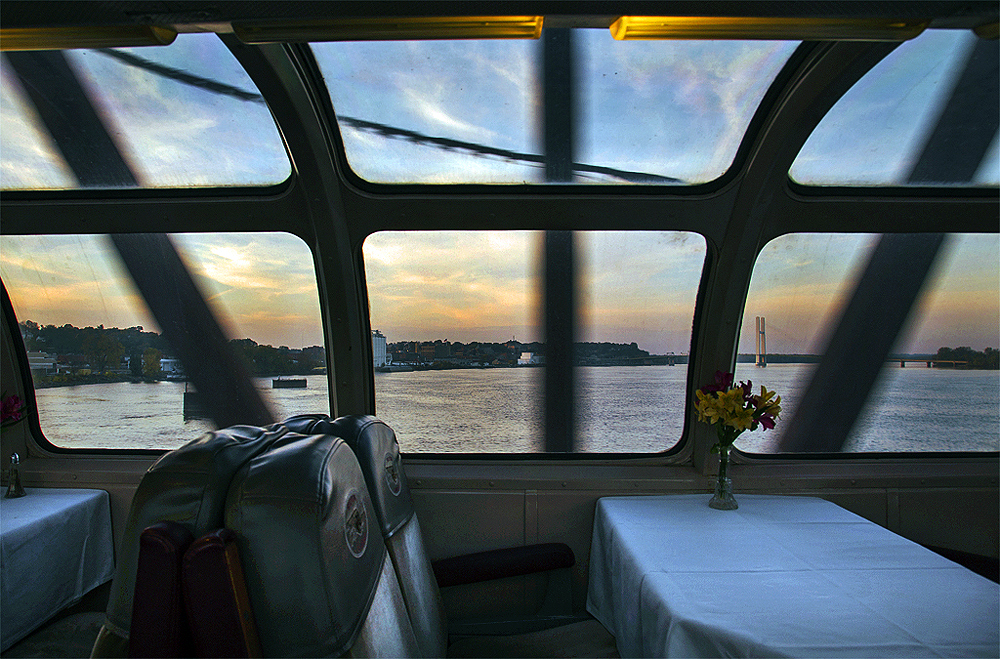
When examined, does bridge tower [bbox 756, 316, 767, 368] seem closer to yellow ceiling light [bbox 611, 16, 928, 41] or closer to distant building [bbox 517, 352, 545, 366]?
distant building [bbox 517, 352, 545, 366]

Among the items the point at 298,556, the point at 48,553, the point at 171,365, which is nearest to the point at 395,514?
the point at 298,556

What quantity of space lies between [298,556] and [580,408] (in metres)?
2.03

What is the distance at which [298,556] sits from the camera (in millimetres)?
918

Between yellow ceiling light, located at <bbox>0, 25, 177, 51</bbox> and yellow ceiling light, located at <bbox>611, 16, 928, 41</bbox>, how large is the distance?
958 mm

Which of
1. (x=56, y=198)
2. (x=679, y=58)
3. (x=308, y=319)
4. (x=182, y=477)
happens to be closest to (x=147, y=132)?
(x=56, y=198)

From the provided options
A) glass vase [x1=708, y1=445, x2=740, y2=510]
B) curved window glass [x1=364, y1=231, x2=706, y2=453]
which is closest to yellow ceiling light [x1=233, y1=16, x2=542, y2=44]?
curved window glass [x1=364, y1=231, x2=706, y2=453]

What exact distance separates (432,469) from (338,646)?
1.73 meters

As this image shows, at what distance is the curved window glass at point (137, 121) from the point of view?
201cm

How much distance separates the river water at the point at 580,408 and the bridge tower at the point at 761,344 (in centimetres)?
5

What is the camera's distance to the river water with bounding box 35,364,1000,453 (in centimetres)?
275

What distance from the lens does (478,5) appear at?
1067 millimetres

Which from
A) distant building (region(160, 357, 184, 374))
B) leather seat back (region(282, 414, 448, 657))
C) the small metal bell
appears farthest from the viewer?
distant building (region(160, 357, 184, 374))

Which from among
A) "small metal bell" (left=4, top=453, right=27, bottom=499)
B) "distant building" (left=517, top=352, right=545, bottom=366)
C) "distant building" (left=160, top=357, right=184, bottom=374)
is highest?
"distant building" (left=517, top=352, right=545, bottom=366)

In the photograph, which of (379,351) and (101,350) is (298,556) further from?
(101,350)
